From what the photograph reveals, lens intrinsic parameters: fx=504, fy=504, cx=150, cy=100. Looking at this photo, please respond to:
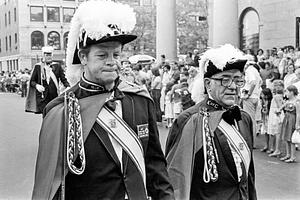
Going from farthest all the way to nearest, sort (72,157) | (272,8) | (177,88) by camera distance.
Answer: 1. (272,8)
2. (177,88)
3. (72,157)

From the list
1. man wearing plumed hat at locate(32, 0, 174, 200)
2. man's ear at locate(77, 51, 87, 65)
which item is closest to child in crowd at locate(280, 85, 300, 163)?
man wearing plumed hat at locate(32, 0, 174, 200)

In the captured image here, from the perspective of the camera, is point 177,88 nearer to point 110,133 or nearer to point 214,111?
point 214,111

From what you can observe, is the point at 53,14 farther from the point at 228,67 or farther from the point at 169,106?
the point at 228,67

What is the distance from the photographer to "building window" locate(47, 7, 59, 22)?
7381 cm

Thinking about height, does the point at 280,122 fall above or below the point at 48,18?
below

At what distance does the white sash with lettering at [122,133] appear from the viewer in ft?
9.43

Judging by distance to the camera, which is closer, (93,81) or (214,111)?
(93,81)

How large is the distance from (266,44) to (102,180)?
939 inches

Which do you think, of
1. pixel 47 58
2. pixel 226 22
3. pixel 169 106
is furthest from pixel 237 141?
pixel 226 22

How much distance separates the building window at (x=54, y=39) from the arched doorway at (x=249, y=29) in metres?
49.1

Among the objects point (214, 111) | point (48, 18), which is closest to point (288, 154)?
point (214, 111)

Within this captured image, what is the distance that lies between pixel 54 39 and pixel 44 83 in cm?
6548

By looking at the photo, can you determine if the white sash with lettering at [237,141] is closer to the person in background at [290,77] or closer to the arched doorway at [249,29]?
the person in background at [290,77]

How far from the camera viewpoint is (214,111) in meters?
3.89
